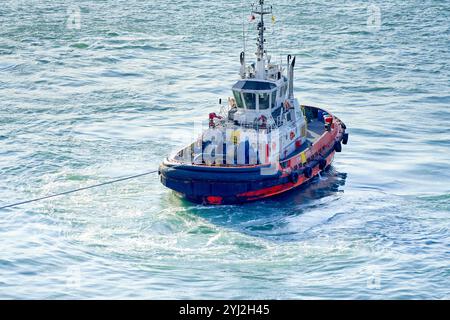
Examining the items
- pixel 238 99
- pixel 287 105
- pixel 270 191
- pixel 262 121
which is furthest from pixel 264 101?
pixel 270 191

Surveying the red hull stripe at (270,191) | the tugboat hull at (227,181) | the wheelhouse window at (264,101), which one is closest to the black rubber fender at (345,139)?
the red hull stripe at (270,191)

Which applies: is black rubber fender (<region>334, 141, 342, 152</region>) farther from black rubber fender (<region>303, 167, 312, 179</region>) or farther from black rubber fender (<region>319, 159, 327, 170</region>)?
black rubber fender (<region>303, 167, 312, 179</region>)

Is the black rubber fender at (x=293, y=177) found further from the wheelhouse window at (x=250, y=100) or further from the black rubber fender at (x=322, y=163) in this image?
the wheelhouse window at (x=250, y=100)

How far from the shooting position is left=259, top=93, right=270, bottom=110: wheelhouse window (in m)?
37.2

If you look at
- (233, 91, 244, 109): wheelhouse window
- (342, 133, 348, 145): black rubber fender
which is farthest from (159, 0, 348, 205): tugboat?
(342, 133, 348, 145): black rubber fender

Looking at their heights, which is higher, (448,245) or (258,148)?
(258,148)

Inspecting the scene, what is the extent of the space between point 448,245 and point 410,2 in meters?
44.5

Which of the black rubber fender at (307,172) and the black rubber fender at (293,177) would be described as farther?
the black rubber fender at (307,172)

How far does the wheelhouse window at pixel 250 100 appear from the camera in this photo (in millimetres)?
37281

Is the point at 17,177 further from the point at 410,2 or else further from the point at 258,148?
the point at 410,2

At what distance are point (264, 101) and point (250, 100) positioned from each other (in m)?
0.56
